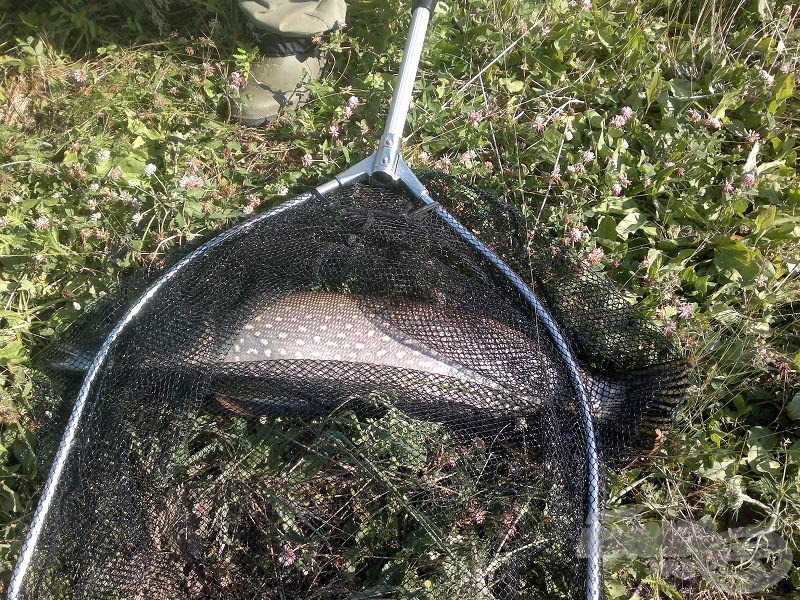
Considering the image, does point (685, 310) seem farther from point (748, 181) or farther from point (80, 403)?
point (80, 403)

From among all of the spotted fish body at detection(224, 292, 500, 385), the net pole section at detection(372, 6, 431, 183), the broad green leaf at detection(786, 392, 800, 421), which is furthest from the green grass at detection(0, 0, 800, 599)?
the spotted fish body at detection(224, 292, 500, 385)

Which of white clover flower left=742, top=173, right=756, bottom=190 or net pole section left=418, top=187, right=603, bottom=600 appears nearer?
net pole section left=418, top=187, right=603, bottom=600

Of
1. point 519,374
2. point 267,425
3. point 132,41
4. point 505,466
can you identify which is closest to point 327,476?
point 267,425

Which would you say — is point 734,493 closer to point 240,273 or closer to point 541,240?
point 541,240

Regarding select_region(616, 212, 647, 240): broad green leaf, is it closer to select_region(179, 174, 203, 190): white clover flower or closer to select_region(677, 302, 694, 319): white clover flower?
select_region(677, 302, 694, 319): white clover flower

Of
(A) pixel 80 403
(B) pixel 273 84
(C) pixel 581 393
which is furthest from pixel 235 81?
(C) pixel 581 393

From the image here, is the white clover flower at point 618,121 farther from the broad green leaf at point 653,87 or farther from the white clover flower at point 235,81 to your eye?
the white clover flower at point 235,81

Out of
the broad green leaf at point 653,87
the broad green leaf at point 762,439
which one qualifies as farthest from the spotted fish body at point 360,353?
the broad green leaf at point 653,87
